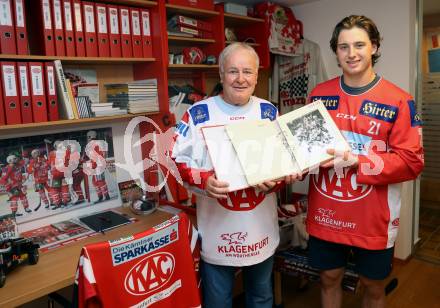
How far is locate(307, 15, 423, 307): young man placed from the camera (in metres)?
1.44

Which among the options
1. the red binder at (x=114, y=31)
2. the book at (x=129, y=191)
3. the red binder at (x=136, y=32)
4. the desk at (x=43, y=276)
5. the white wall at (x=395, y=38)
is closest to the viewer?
the desk at (x=43, y=276)

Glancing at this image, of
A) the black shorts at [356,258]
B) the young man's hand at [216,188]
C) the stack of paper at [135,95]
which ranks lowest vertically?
the black shorts at [356,258]

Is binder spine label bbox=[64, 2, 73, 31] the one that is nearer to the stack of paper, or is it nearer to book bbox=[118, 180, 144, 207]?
the stack of paper

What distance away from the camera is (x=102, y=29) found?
1990mm

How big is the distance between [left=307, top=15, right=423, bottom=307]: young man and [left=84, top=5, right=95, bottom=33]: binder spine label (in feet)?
4.10

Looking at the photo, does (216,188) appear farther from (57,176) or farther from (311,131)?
(57,176)

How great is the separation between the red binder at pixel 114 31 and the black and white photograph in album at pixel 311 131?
113 centimetres

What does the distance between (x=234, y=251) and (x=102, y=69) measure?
55.7 inches

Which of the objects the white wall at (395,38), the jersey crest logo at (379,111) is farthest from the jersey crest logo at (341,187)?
the white wall at (395,38)

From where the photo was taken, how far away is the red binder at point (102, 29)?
→ 1.97 m

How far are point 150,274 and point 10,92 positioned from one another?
1095 mm

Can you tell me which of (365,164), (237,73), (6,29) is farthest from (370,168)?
(6,29)

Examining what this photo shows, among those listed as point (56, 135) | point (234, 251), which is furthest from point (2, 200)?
point (234, 251)

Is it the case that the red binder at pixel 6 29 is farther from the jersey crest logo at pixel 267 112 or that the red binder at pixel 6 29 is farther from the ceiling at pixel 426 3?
the ceiling at pixel 426 3
